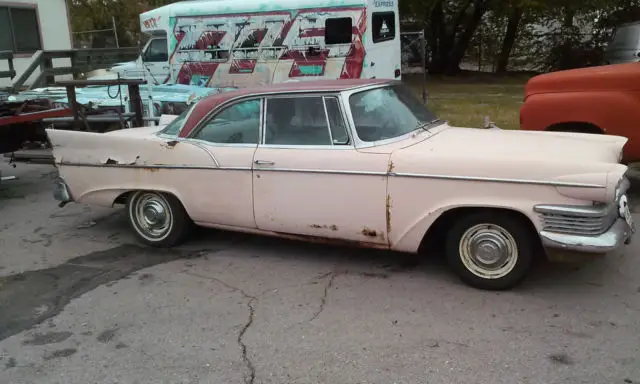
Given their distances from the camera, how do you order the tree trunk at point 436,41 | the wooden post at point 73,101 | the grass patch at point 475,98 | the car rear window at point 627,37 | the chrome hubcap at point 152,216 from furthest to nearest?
the tree trunk at point 436,41 → the car rear window at point 627,37 → the grass patch at point 475,98 → the wooden post at point 73,101 → the chrome hubcap at point 152,216

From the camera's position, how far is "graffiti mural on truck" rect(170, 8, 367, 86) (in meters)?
12.5

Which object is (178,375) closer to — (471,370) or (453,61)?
(471,370)

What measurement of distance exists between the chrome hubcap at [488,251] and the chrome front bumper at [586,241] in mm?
278

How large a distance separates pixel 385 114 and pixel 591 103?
2.77 m

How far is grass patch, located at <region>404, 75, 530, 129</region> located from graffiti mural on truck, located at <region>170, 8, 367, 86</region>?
2.55 meters

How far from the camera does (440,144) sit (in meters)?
4.53

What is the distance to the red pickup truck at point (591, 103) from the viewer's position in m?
6.08

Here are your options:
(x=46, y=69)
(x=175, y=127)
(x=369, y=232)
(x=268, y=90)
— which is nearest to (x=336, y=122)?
(x=268, y=90)

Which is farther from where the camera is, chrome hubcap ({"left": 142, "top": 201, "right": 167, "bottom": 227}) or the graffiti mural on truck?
the graffiti mural on truck

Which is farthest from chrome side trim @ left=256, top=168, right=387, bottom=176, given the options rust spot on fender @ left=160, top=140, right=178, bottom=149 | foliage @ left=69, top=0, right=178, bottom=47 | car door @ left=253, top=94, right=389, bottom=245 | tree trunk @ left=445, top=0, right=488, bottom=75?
foliage @ left=69, top=0, right=178, bottom=47

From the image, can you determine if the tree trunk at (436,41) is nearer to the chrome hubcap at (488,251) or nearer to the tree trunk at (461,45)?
the tree trunk at (461,45)

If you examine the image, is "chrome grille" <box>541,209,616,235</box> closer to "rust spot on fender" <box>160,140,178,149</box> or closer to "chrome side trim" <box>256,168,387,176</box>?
"chrome side trim" <box>256,168,387,176</box>

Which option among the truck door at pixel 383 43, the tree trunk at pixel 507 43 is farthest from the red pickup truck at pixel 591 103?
the tree trunk at pixel 507 43

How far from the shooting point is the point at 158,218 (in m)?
5.45
